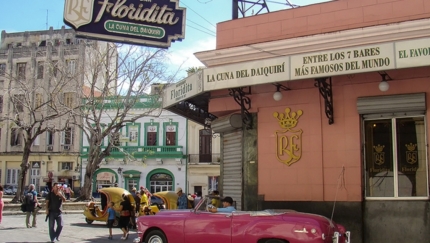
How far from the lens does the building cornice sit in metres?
10.1

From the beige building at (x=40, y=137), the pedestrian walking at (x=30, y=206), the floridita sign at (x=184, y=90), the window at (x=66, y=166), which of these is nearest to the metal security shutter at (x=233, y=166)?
the floridita sign at (x=184, y=90)

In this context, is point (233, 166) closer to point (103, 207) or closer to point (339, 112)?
point (339, 112)

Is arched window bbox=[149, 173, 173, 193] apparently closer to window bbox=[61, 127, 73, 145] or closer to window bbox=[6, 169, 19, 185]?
window bbox=[61, 127, 73, 145]

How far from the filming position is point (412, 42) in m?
8.70

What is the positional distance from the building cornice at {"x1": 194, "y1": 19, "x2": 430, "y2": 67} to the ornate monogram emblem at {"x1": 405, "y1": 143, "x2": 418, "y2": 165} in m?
2.25

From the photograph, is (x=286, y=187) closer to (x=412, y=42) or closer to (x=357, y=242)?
(x=357, y=242)

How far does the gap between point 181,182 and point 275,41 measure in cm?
2936

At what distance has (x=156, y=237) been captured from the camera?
1012cm

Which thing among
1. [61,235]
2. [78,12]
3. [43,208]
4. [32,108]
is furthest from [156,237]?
[32,108]

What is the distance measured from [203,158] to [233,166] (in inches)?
1043

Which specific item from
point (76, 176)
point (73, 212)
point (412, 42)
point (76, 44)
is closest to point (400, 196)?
point (412, 42)

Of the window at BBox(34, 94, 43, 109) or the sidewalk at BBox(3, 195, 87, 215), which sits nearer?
the sidewalk at BBox(3, 195, 87, 215)

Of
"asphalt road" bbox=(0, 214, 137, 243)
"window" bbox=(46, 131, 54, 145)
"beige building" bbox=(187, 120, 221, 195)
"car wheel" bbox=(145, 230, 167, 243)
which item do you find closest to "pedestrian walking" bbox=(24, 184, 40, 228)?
"asphalt road" bbox=(0, 214, 137, 243)

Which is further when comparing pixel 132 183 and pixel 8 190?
pixel 8 190
